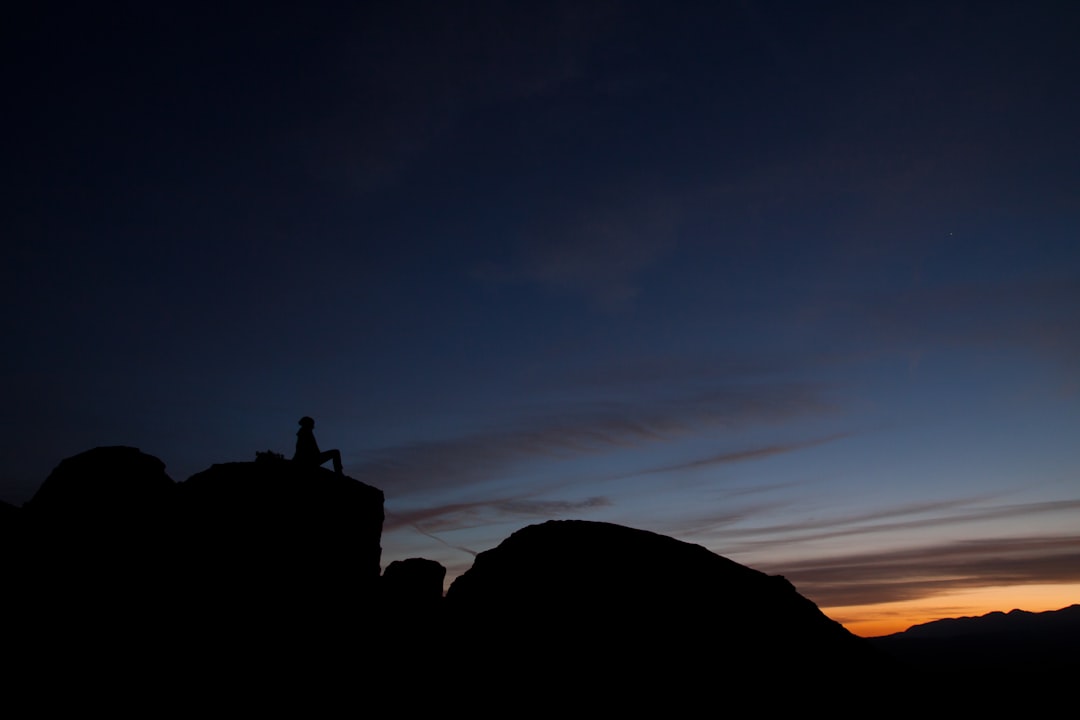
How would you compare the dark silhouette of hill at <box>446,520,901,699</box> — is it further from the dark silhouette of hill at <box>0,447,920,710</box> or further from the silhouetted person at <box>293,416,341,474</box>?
the silhouetted person at <box>293,416,341,474</box>

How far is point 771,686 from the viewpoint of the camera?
27.6ft

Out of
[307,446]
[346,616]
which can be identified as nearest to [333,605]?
[346,616]

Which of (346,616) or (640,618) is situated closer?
(640,618)

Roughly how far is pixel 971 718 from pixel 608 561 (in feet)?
18.6

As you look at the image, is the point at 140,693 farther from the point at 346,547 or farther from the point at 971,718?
the point at 971,718

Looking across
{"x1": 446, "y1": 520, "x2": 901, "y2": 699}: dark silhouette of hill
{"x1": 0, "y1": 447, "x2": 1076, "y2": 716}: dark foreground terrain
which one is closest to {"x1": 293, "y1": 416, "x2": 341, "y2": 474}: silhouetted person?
{"x1": 0, "y1": 447, "x2": 1076, "y2": 716}: dark foreground terrain

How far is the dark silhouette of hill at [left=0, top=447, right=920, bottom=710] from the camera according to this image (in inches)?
344

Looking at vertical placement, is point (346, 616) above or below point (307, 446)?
below

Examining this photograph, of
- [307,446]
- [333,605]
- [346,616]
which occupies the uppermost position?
[307,446]

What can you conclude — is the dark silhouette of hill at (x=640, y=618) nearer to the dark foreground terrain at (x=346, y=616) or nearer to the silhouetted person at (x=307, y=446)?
the dark foreground terrain at (x=346, y=616)

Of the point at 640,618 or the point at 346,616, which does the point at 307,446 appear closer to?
the point at 346,616

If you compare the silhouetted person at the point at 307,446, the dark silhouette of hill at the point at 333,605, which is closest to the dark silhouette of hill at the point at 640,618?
the dark silhouette of hill at the point at 333,605

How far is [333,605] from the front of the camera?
2086cm

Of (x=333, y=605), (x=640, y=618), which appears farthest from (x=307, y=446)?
(x=640, y=618)
